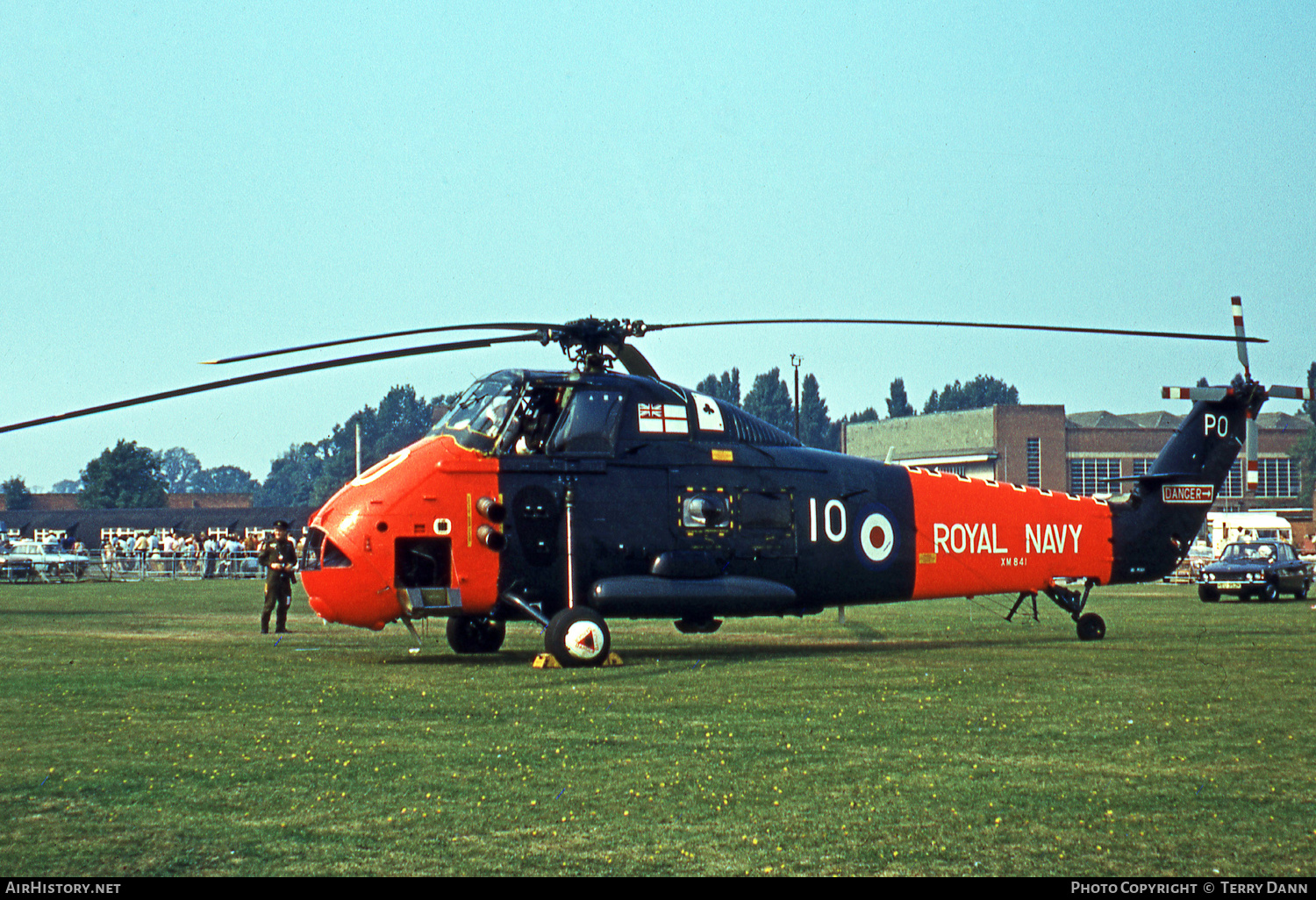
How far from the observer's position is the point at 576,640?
16547mm

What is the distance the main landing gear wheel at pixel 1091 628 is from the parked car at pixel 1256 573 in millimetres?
18014

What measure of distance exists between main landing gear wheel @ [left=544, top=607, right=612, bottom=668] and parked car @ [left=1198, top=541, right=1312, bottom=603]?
26.3 meters

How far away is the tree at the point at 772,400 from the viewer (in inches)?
6865

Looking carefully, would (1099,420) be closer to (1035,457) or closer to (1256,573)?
(1035,457)

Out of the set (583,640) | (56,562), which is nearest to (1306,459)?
(56,562)

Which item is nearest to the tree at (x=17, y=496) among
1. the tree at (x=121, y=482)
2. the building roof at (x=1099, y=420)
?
the tree at (x=121, y=482)

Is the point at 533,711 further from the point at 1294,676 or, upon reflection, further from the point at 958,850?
the point at 1294,676

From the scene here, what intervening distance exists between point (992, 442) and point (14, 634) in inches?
3893

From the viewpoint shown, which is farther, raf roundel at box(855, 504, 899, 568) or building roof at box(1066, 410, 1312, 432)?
building roof at box(1066, 410, 1312, 432)

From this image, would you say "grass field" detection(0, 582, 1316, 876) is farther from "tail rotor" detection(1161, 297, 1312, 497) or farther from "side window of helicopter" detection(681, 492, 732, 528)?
"tail rotor" detection(1161, 297, 1312, 497)

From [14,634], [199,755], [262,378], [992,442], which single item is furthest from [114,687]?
[992,442]

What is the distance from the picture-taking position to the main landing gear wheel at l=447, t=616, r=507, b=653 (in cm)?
1938

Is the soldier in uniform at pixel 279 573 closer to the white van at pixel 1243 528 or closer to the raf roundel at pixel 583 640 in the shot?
the raf roundel at pixel 583 640

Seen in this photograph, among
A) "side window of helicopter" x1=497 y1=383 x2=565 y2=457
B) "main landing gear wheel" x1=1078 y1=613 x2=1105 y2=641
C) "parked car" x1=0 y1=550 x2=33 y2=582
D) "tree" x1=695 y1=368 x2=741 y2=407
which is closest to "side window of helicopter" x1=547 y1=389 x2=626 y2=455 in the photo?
"side window of helicopter" x1=497 y1=383 x2=565 y2=457
